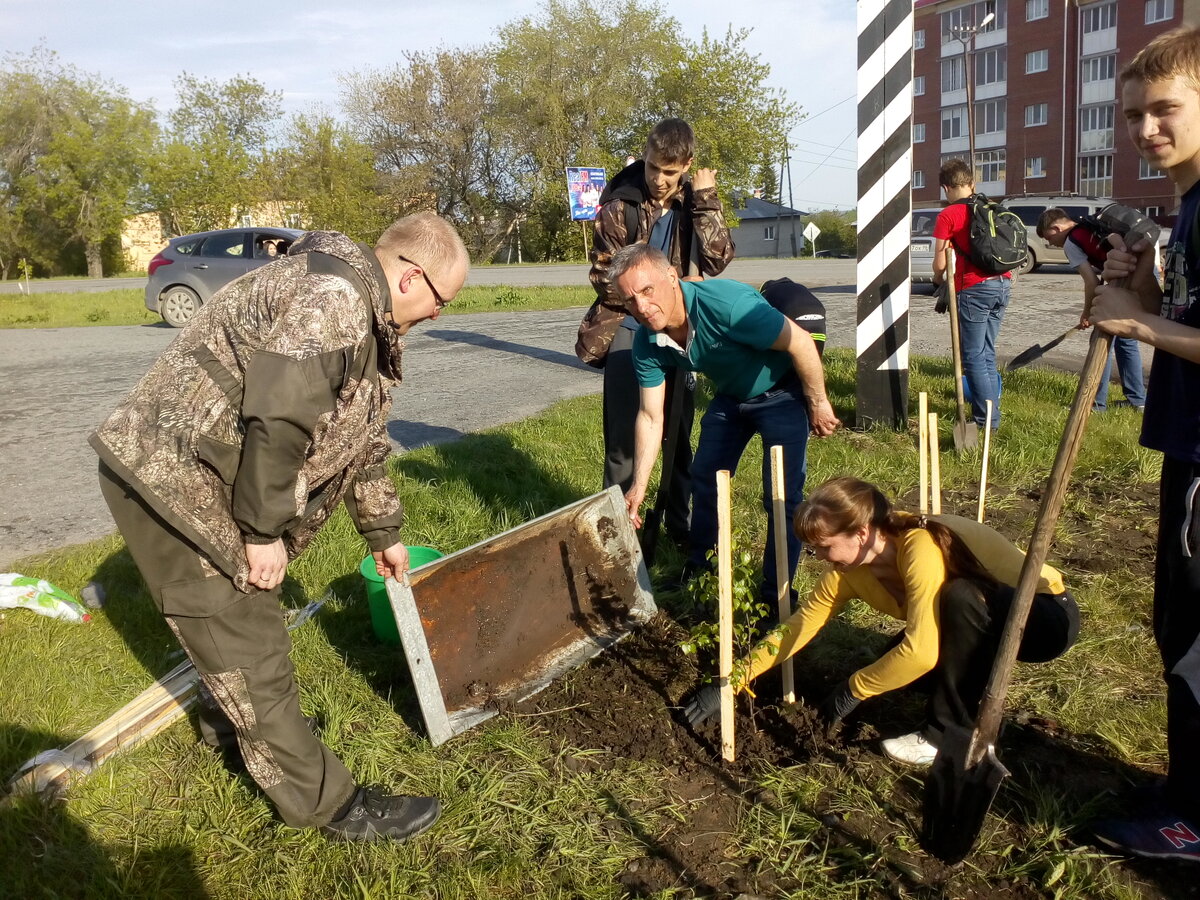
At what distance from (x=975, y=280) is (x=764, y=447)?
366cm

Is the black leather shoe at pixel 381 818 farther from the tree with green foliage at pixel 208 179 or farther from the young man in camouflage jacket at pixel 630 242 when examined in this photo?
the tree with green foliage at pixel 208 179

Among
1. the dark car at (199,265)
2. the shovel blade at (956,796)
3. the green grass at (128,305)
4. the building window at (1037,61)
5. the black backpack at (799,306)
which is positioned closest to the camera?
the shovel blade at (956,796)

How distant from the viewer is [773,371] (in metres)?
3.44

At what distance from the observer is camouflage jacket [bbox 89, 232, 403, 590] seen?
6.84ft

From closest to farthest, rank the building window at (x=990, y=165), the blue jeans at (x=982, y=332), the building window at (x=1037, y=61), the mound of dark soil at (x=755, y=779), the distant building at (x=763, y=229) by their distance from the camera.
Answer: the mound of dark soil at (x=755, y=779) → the blue jeans at (x=982, y=332) → the building window at (x=1037, y=61) → the building window at (x=990, y=165) → the distant building at (x=763, y=229)

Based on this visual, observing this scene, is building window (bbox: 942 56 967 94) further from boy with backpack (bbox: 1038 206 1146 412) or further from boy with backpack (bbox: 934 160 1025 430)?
boy with backpack (bbox: 1038 206 1146 412)

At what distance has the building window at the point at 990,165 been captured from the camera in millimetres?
54000

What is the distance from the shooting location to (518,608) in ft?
11.4

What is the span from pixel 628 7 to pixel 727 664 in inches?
1821

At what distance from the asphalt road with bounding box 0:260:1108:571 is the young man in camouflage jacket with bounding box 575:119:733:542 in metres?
2.58

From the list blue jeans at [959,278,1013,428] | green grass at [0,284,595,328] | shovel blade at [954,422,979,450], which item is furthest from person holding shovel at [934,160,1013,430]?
green grass at [0,284,595,328]

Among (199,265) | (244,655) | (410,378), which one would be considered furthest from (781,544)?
(199,265)

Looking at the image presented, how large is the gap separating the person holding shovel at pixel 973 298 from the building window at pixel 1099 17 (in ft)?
170

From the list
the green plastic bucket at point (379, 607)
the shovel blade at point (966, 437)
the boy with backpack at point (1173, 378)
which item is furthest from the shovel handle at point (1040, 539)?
the shovel blade at point (966, 437)
